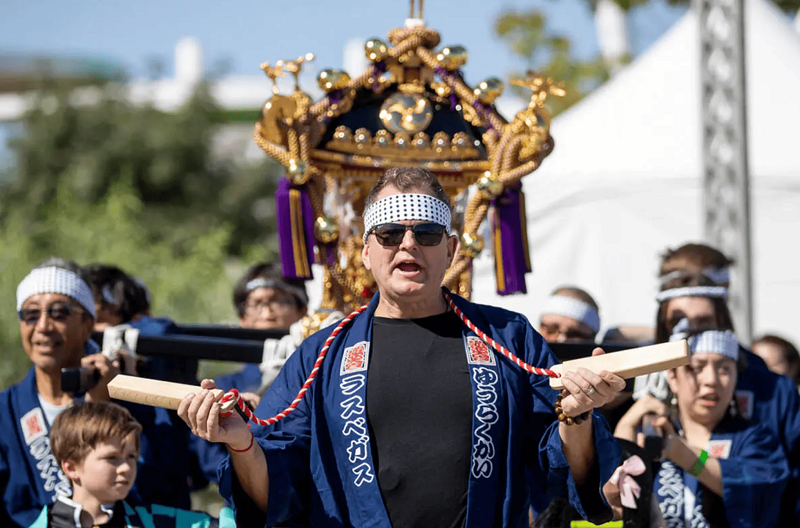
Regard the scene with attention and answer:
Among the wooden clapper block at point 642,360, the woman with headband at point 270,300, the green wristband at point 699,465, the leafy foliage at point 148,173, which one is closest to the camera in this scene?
the wooden clapper block at point 642,360

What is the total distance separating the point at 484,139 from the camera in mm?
3797

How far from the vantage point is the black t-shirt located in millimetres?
2385

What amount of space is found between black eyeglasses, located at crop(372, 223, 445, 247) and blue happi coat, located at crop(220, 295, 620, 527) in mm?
229

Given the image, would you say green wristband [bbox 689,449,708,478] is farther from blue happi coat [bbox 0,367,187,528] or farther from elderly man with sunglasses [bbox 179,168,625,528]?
blue happi coat [bbox 0,367,187,528]

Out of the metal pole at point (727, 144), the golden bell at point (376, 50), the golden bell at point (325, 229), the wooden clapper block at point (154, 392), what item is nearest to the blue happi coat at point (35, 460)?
the golden bell at point (325, 229)

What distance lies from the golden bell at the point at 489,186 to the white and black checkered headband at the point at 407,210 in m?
1.19

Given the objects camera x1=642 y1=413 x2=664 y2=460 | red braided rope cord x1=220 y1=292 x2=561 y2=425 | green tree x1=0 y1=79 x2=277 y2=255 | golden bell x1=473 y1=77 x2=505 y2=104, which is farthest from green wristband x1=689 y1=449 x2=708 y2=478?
green tree x1=0 y1=79 x2=277 y2=255

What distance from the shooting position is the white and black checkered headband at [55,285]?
366cm

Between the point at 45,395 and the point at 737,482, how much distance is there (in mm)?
2364

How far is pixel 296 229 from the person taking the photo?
3.71 meters

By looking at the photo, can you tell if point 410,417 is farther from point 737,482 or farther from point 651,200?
point 651,200

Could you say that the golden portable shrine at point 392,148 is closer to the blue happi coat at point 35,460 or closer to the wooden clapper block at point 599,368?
the blue happi coat at point 35,460

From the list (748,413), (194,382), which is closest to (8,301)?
(194,382)

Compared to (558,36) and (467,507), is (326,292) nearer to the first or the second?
(467,507)
